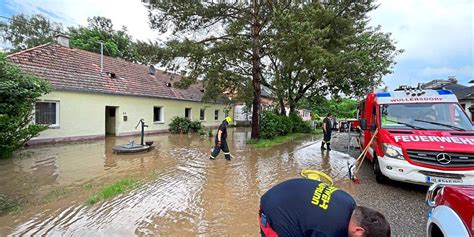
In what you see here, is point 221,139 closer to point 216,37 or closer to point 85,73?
point 216,37

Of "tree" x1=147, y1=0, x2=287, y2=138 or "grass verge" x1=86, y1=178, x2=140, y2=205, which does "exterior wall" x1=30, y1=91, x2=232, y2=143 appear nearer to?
"tree" x1=147, y1=0, x2=287, y2=138

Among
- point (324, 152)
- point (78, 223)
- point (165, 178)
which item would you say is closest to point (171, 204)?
point (78, 223)

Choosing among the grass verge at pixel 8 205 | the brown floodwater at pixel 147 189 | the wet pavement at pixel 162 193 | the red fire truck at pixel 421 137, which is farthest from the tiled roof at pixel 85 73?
the red fire truck at pixel 421 137

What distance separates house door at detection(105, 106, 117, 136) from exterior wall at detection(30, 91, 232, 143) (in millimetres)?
505

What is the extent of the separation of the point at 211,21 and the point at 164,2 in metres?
2.49

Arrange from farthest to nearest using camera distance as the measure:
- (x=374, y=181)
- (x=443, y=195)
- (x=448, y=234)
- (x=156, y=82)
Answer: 1. (x=156, y=82)
2. (x=374, y=181)
3. (x=443, y=195)
4. (x=448, y=234)

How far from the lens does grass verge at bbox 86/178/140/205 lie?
17.7 ft

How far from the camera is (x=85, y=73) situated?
15.6 metres

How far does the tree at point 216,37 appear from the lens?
502 inches

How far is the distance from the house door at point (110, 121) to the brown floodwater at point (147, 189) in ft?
19.2

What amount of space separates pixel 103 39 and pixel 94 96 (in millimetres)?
24078

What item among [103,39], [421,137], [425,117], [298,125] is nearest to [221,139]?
[421,137]

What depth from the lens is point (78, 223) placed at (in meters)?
4.32

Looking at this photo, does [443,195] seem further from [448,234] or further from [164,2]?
[164,2]
